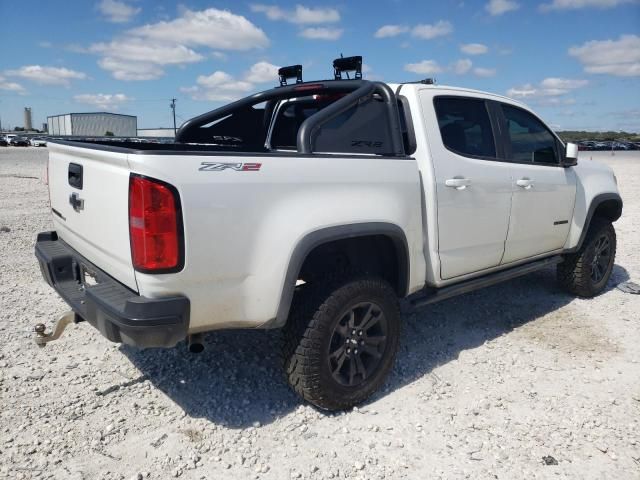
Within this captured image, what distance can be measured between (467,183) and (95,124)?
83.1 meters

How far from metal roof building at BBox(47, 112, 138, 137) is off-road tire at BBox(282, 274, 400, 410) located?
253 feet

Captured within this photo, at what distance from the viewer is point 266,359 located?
379cm

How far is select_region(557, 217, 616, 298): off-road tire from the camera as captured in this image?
5.14 m

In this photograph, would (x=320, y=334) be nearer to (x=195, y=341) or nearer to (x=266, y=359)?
(x=195, y=341)

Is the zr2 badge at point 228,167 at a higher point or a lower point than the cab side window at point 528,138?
lower

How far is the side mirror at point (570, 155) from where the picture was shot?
14.7 ft

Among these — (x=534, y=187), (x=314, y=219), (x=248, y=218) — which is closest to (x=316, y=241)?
(x=314, y=219)

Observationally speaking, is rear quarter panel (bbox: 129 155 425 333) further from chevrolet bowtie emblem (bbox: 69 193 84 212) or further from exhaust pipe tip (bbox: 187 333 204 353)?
chevrolet bowtie emblem (bbox: 69 193 84 212)

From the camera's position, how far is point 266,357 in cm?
382

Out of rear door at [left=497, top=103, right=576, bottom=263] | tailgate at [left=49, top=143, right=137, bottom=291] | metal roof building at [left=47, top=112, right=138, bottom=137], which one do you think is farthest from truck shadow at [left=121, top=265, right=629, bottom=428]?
metal roof building at [left=47, top=112, right=138, bottom=137]

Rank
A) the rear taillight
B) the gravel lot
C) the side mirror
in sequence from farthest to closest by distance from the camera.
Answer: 1. the side mirror
2. the gravel lot
3. the rear taillight

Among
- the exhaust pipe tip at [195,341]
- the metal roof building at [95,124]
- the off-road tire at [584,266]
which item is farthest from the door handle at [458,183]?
the metal roof building at [95,124]

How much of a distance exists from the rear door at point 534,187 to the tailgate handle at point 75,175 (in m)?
3.09

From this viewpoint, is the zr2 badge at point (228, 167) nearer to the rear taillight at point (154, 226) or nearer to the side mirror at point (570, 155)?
the rear taillight at point (154, 226)
